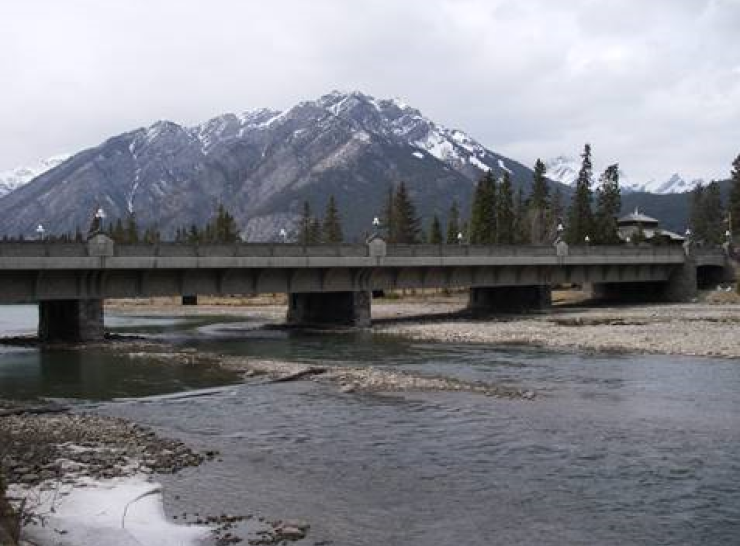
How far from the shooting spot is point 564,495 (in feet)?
57.1

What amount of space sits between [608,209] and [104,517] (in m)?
112

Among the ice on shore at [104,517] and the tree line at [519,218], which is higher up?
the tree line at [519,218]

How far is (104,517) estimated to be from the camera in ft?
50.6

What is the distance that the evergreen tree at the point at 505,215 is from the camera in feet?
404

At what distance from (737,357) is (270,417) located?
24432mm

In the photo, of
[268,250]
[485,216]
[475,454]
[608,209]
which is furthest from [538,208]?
[475,454]

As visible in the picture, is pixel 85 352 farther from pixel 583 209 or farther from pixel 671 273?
pixel 583 209

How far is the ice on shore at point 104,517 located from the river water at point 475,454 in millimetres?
852

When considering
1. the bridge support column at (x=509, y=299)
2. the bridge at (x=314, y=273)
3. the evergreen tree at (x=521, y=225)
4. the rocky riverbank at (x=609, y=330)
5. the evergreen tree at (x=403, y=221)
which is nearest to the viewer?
the rocky riverbank at (x=609, y=330)

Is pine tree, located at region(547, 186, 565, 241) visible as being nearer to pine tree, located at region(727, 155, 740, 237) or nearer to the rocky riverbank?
pine tree, located at region(727, 155, 740, 237)

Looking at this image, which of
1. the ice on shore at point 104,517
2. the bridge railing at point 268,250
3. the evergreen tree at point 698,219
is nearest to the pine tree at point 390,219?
the bridge railing at point 268,250

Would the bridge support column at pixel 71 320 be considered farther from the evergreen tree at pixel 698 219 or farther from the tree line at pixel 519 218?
the evergreen tree at pixel 698 219

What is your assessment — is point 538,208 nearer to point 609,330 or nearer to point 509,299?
point 509,299

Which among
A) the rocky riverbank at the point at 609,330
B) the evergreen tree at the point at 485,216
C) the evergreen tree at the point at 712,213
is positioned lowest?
the rocky riverbank at the point at 609,330
